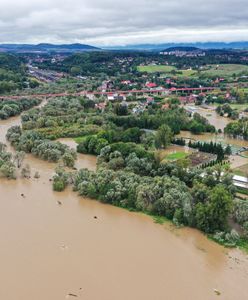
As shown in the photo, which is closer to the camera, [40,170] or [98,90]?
[40,170]

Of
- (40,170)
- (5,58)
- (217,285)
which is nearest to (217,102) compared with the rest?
(40,170)

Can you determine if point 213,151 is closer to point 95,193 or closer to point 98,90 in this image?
point 95,193

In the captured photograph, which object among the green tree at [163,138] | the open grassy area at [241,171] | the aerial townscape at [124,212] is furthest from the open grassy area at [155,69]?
the open grassy area at [241,171]

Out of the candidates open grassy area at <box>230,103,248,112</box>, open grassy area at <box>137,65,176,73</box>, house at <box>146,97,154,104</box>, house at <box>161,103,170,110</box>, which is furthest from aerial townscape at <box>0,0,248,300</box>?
open grassy area at <box>137,65,176,73</box>

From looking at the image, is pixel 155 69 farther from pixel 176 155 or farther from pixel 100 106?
pixel 176 155

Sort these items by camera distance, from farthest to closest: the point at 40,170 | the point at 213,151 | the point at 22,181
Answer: the point at 213,151, the point at 40,170, the point at 22,181

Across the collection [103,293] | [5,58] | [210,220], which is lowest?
[103,293]

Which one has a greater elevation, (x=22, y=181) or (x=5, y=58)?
(x=5, y=58)
